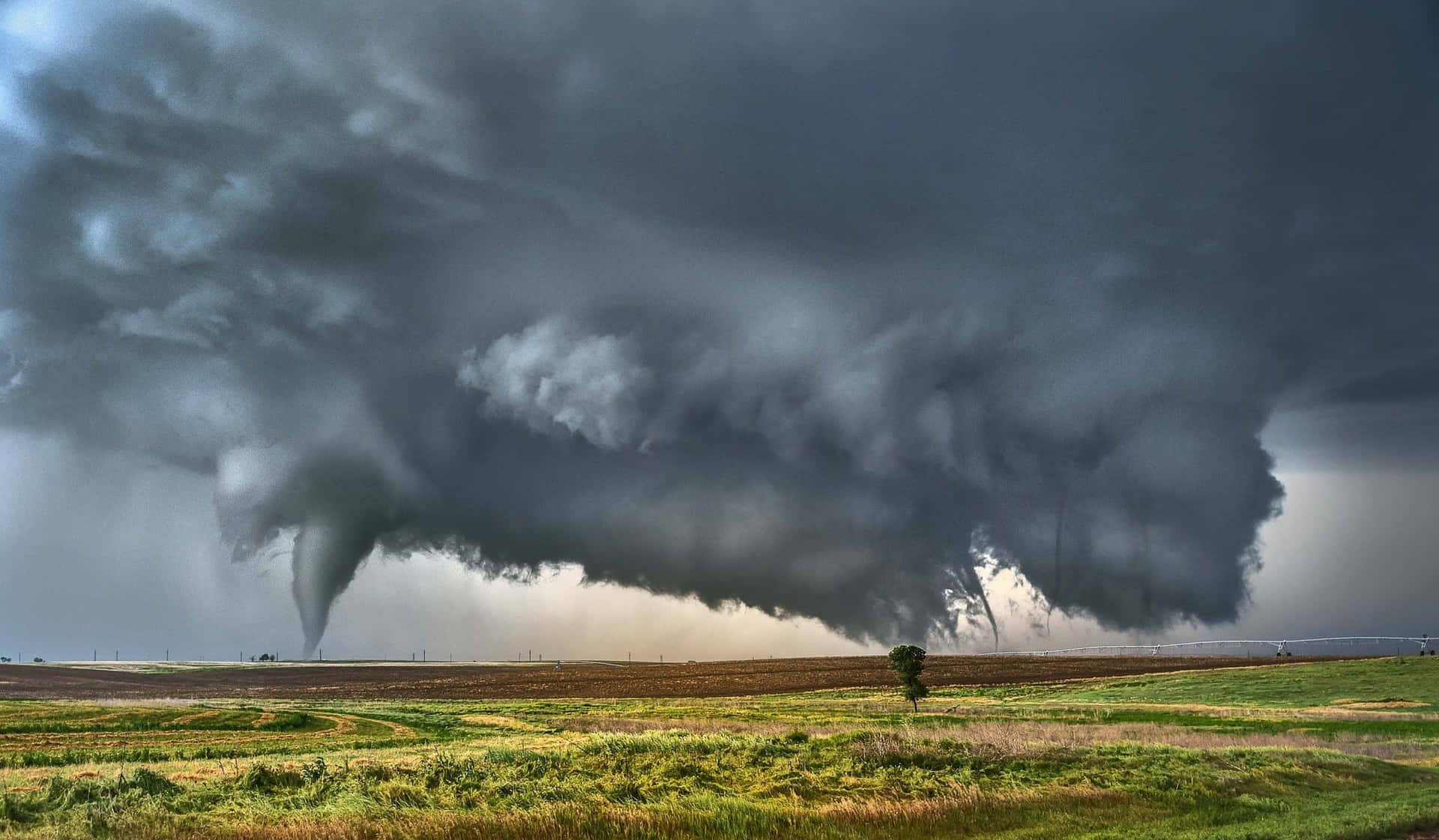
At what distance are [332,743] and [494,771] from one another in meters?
31.2

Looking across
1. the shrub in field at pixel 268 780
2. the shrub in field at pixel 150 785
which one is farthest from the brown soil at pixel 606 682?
the shrub in field at pixel 150 785

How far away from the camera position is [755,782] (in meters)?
28.4

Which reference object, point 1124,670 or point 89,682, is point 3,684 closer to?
point 89,682

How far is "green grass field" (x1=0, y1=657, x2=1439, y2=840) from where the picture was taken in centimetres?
2144

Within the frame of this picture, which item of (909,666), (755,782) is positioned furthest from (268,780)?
(909,666)

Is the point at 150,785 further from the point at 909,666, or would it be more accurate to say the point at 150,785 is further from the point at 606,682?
the point at 606,682

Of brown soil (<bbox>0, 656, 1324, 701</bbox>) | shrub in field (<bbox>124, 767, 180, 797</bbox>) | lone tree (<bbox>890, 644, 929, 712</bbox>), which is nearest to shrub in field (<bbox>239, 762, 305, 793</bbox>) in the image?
shrub in field (<bbox>124, 767, 180, 797</bbox>)

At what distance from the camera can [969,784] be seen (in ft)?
87.7

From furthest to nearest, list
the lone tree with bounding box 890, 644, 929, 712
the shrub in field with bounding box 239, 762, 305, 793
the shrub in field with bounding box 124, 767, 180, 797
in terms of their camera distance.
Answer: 1. the lone tree with bounding box 890, 644, 929, 712
2. the shrub in field with bounding box 239, 762, 305, 793
3. the shrub in field with bounding box 124, 767, 180, 797

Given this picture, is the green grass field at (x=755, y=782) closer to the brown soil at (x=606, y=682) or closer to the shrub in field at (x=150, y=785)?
the shrub in field at (x=150, y=785)

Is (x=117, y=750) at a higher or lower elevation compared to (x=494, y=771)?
lower

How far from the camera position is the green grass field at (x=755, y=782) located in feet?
70.3

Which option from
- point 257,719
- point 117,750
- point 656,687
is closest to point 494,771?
point 117,750

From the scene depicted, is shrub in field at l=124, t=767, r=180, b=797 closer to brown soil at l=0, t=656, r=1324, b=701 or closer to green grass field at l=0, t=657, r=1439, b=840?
green grass field at l=0, t=657, r=1439, b=840
